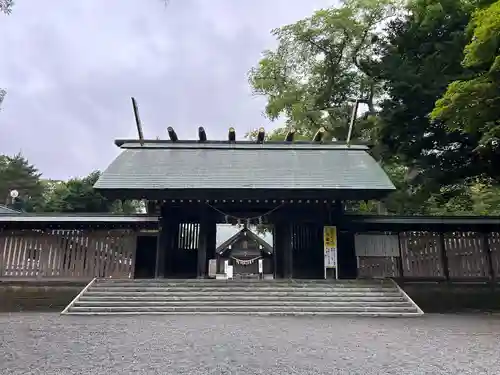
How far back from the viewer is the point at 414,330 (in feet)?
21.8

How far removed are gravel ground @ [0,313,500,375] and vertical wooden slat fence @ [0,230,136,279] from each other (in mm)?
4022

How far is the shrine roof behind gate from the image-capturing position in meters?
11.7

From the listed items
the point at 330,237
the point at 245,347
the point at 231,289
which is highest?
the point at 330,237

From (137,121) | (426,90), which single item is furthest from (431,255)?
(137,121)

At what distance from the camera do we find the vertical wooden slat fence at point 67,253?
1153 centimetres

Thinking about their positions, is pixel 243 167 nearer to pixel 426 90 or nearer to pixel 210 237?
pixel 210 237

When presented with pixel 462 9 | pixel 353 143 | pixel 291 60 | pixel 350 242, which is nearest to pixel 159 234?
pixel 350 242

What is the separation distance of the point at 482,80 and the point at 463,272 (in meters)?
6.08

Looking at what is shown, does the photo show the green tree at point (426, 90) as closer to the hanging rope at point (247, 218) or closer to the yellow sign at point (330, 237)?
the yellow sign at point (330, 237)

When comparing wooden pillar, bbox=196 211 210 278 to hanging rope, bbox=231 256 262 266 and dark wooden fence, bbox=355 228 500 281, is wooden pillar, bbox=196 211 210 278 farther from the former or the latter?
hanging rope, bbox=231 256 262 266

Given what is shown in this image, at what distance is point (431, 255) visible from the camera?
38.9 ft

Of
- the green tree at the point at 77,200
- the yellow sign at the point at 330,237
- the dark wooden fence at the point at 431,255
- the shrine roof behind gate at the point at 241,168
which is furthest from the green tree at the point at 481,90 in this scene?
the green tree at the point at 77,200

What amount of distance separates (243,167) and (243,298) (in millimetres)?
4827

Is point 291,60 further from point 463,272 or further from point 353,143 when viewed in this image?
point 463,272
